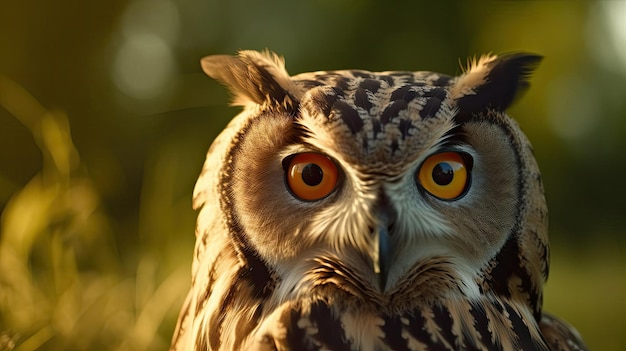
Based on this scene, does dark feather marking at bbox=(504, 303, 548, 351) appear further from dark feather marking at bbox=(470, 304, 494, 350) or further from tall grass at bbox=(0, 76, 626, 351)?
tall grass at bbox=(0, 76, 626, 351)

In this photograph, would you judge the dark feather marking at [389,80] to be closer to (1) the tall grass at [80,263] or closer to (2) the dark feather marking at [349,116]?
(2) the dark feather marking at [349,116]

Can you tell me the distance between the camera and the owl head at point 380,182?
714mm

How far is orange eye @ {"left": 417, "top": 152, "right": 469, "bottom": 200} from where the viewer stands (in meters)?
0.75

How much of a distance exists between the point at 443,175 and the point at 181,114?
83.0 inches

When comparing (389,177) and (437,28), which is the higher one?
(389,177)

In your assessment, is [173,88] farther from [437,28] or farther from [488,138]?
[488,138]

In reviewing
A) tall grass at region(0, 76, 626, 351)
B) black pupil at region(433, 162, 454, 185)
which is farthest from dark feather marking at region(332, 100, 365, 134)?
tall grass at region(0, 76, 626, 351)

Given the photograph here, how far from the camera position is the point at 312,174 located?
29.7 inches

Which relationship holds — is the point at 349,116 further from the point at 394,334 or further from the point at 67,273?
the point at 67,273

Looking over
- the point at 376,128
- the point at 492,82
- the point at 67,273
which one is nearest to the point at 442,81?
the point at 492,82

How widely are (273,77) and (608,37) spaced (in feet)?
6.16

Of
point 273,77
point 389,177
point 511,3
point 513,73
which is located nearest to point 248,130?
point 273,77

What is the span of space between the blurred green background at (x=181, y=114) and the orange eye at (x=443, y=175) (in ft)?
3.74

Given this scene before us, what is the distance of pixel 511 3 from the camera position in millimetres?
2607
